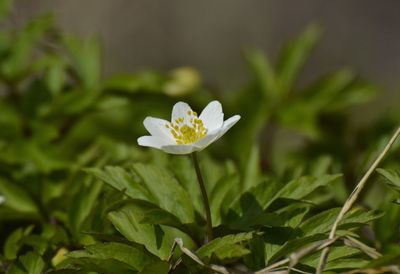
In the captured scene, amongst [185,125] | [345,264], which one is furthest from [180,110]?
[345,264]

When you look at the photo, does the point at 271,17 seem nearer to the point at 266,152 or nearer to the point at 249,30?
the point at 249,30

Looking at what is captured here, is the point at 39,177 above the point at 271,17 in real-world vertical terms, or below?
below

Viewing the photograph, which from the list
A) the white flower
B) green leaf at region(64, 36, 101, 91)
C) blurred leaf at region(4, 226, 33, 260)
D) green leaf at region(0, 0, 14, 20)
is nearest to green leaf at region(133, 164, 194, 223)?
the white flower

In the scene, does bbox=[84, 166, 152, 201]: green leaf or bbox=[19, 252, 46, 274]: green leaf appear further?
bbox=[84, 166, 152, 201]: green leaf

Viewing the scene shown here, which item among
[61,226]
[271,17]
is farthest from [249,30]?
[61,226]

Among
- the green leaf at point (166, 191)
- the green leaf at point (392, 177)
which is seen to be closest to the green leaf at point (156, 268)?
the green leaf at point (166, 191)

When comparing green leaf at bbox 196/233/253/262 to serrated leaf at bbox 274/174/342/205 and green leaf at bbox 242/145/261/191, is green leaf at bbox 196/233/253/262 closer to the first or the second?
serrated leaf at bbox 274/174/342/205
